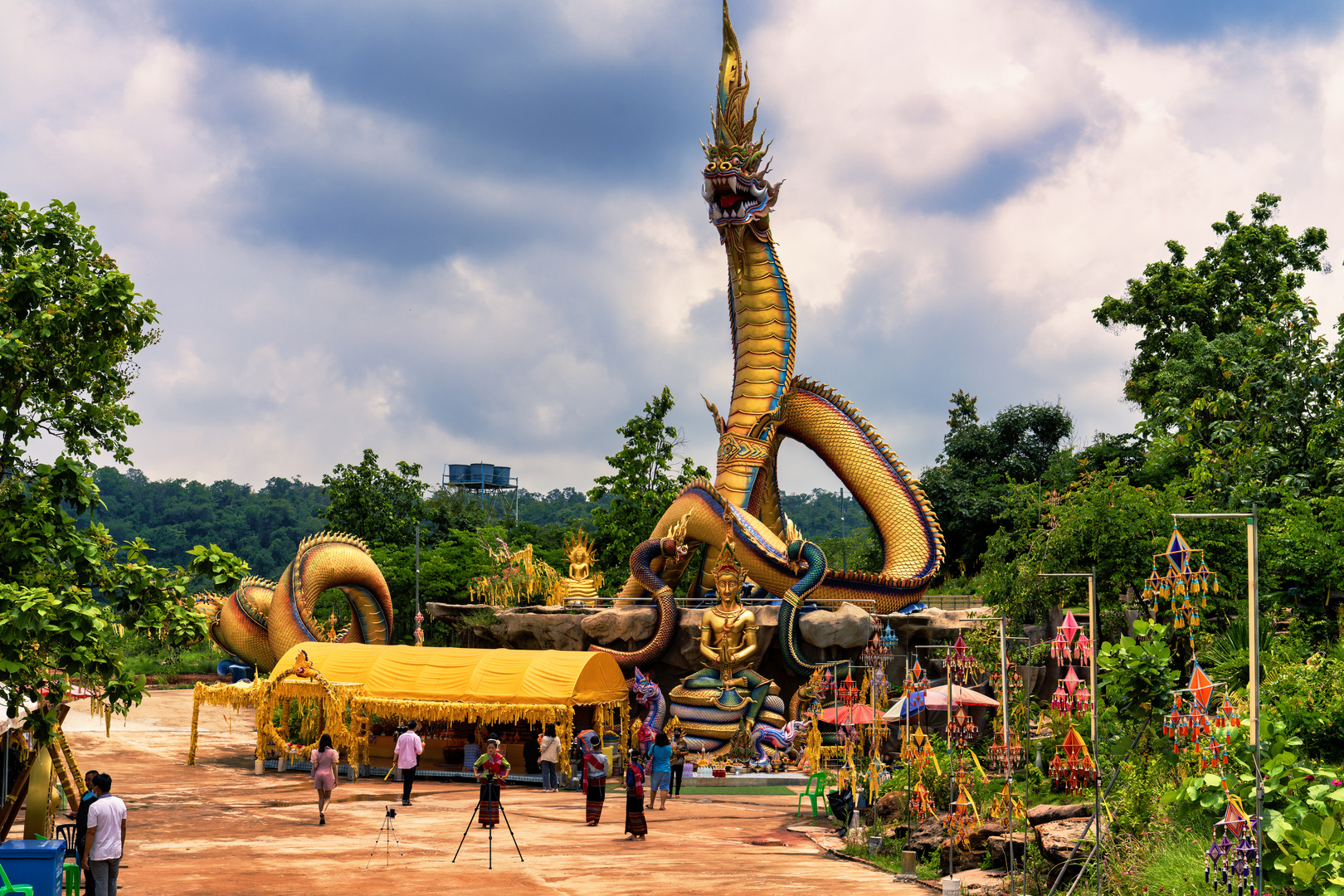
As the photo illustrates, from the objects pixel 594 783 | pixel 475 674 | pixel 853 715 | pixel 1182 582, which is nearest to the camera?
pixel 1182 582

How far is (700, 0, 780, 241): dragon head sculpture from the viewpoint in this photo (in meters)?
27.6

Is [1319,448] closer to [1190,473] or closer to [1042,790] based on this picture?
[1190,473]

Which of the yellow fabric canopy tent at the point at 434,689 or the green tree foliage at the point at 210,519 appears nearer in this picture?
the yellow fabric canopy tent at the point at 434,689

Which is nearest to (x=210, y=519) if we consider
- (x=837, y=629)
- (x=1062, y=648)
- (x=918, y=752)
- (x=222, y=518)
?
(x=222, y=518)

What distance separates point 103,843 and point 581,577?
18.2 metres

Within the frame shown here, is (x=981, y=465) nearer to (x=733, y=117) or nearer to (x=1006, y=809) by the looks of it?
(x=733, y=117)

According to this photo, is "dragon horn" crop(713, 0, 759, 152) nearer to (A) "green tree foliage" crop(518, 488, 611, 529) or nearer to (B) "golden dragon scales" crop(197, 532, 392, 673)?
(B) "golden dragon scales" crop(197, 532, 392, 673)

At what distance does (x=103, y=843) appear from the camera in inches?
402

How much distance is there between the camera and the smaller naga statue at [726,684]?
2291 cm

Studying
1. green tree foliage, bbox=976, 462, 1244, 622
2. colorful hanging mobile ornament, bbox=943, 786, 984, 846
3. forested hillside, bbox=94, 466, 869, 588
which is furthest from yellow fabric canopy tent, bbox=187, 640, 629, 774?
forested hillside, bbox=94, 466, 869, 588

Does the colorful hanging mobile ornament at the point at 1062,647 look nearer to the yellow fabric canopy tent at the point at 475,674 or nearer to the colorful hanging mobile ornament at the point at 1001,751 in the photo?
the colorful hanging mobile ornament at the point at 1001,751

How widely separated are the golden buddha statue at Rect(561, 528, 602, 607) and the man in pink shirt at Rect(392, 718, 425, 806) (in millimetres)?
8938

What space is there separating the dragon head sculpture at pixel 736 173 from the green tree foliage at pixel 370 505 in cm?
2281

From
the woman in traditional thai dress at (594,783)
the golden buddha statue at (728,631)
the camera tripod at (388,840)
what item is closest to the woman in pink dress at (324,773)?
Answer: the camera tripod at (388,840)
